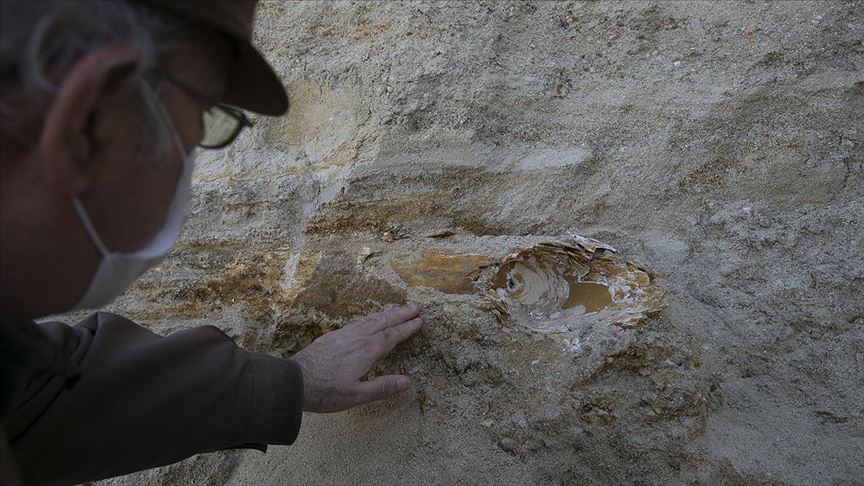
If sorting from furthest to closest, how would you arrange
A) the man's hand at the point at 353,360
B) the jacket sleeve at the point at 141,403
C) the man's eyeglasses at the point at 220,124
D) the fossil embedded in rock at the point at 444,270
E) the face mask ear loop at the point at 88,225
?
the fossil embedded in rock at the point at 444,270, the man's hand at the point at 353,360, the jacket sleeve at the point at 141,403, the man's eyeglasses at the point at 220,124, the face mask ear loop at the point at 88,225

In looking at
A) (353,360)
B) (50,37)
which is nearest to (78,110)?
(50,37)

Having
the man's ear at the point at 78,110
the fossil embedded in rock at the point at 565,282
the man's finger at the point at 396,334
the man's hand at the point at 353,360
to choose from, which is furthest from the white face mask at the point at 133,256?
the fossil embedded in rock at the point at 565,282

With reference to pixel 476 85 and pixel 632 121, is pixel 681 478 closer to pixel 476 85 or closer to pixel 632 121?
pixel 632 121

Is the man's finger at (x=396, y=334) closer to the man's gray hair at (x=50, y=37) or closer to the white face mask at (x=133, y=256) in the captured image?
the white face mask at (x=133, y=256)

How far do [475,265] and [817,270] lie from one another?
944 millimetres

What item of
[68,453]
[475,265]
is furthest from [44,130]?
[475,265]

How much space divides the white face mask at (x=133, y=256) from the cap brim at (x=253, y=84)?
0.41ft

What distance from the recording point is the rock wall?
1649mm

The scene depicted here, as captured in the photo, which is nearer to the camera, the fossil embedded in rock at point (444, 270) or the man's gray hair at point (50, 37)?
the man's gray hair at point (50, 37)

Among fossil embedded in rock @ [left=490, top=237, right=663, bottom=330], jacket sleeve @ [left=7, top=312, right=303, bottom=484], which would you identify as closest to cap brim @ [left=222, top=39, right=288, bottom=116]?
jacket sleeve @ [left=7, top=312, right=303, bottom=484]

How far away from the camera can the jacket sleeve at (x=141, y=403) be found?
1338 mm

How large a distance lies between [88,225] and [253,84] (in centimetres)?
33

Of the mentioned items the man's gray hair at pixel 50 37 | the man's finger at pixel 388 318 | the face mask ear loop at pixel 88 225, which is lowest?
the man's finger at pixel 388 318

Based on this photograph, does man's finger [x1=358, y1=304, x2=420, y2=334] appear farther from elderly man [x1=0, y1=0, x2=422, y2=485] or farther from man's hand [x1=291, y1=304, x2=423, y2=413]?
elderly man [x1=0, y1=0, x2=422, y2=485]
